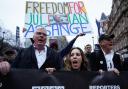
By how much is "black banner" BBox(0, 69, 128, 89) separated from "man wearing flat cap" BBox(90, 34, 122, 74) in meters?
0.68

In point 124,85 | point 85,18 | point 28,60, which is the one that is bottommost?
point 124,85

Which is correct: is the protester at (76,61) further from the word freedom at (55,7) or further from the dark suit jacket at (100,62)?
the word freedom at (55,7)

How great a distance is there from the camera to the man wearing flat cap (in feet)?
22.8

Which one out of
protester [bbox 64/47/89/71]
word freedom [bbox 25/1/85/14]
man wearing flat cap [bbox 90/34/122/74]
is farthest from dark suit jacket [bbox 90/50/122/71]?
word freedom [bbox 25/1/85/14]

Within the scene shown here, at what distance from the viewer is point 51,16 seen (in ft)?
32.3

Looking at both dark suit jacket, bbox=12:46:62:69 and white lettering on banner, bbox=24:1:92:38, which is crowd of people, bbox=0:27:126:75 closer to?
dark suit jacket, bbox=12:46:62:69

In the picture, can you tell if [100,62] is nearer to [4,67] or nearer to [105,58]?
[105,58]

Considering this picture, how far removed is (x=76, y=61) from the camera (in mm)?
6062

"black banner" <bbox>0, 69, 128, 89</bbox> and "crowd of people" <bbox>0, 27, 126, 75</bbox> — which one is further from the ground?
"crowd of people" <bbox>0, 27, 126, 75</bbox>

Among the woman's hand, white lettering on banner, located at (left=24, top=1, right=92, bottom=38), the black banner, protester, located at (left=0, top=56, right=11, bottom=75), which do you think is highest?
white lettering on banner, located at (left=24, top=1, right=92, bottom=38)

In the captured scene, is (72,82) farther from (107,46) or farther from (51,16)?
(51,16)

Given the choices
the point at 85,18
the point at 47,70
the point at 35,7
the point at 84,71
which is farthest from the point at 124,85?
the point at 35,7

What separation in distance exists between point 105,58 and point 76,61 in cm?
108

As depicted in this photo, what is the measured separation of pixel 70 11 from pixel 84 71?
13.4 feet
